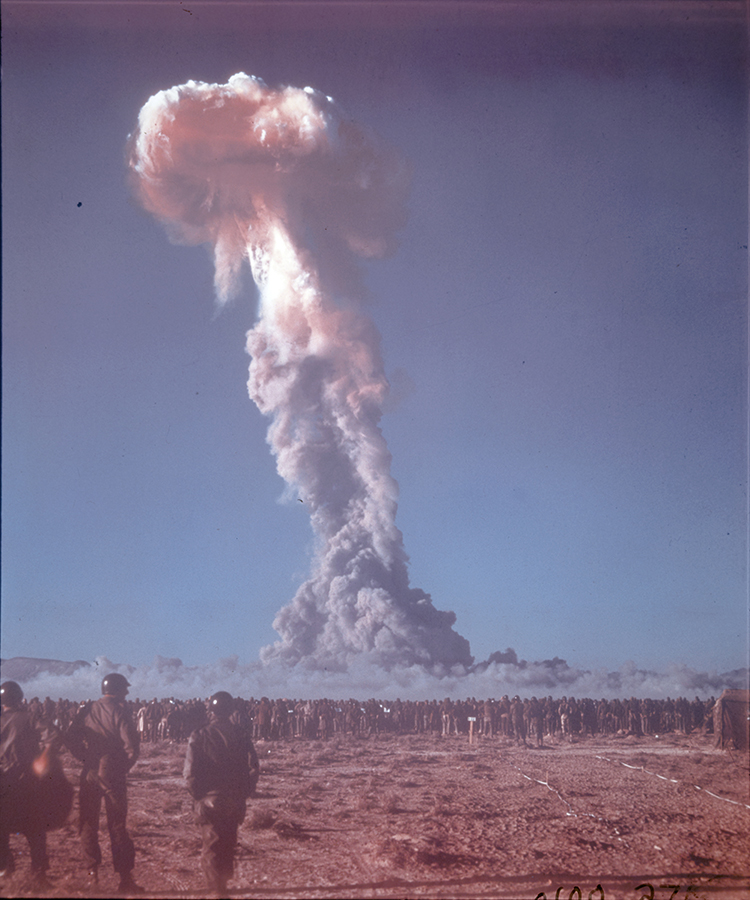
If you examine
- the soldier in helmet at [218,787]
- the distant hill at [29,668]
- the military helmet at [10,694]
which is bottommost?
the distant hill at [29,668]

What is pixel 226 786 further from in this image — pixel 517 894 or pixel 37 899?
pixel 517 894

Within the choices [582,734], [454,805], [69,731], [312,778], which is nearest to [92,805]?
[69,731]

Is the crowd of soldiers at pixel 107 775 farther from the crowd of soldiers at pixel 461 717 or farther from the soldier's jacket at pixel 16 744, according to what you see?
the crowd of soldiers at pixel 461 717

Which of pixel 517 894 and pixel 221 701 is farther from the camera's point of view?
pixel 517 894

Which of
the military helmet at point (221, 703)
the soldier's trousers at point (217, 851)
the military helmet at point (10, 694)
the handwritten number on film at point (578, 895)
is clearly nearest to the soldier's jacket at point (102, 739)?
the military helmet at point (10, 694)

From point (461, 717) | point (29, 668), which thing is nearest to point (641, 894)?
point (461, 717)

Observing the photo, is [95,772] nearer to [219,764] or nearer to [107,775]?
[107,775]
